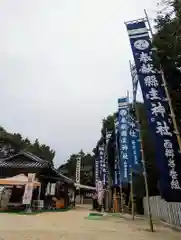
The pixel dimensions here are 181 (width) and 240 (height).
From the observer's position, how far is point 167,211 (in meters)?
12.0

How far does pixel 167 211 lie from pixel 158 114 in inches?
237

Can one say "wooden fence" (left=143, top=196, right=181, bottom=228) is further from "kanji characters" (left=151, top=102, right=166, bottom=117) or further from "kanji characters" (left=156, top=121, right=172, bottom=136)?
"kanji characters" (left=151, top=102, right=166, bottom=117)

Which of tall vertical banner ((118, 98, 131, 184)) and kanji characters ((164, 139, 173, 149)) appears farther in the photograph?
tall vertical banner ((118, 98, 131, 184))

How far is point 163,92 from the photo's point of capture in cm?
820

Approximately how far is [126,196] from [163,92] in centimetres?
1988

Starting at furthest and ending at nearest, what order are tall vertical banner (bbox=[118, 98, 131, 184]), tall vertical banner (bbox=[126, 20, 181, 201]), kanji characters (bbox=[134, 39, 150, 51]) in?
tall vertical banner (bbox=[118, 98, 131, 184]) → kanji characters (bbox=[134, 39, 150, 51]) → tall vertical banner (bbox=[126, 20, 181, 201])

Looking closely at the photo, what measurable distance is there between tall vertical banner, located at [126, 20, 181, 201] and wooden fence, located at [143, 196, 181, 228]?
3539 millimetres

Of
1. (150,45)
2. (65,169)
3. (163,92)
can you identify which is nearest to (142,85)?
(163,92)

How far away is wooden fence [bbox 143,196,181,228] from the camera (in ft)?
34.1

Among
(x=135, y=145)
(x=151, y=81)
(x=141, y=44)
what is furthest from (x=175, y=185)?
(x=135, y=145)

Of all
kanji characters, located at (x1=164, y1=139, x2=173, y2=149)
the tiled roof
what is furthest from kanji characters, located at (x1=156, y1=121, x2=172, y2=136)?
the tiled roof

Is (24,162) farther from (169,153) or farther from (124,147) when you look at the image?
(169,153)

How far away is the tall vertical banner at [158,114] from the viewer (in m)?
7.18

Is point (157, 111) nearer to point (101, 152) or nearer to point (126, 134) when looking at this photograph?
point (126, 134)
